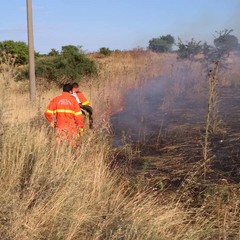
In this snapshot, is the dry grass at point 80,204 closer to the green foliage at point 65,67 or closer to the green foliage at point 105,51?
the green foliage at point 65,67

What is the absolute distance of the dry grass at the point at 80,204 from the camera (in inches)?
131

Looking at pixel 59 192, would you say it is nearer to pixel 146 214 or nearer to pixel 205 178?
pixel 146 214

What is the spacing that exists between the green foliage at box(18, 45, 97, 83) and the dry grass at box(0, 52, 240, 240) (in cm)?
1702

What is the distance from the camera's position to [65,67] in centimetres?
2245

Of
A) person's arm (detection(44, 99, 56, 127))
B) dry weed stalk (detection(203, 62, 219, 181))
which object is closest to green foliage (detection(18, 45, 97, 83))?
dry weed stalk (detection(203, 62, 219, 181))

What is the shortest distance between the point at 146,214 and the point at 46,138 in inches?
81.6

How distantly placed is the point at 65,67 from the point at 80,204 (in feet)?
63.0

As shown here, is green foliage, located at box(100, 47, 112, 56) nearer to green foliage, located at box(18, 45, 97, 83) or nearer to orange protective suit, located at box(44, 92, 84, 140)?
green foliage, located at box(18, 45, 97, 83)

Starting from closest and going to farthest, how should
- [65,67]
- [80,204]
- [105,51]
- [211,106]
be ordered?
[80,204] < [211,106] < [65,67] < [105,51]

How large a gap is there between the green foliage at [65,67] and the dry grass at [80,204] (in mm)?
17020

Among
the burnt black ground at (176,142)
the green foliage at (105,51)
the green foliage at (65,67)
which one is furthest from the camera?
the green foliage at (105,51)

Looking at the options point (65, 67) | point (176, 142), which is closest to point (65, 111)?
point (176, 142)

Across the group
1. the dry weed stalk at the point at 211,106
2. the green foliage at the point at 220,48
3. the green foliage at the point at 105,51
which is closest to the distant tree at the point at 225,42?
the green foliage at the point at 220,48

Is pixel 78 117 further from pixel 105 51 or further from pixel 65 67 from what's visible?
pixel 105 51
